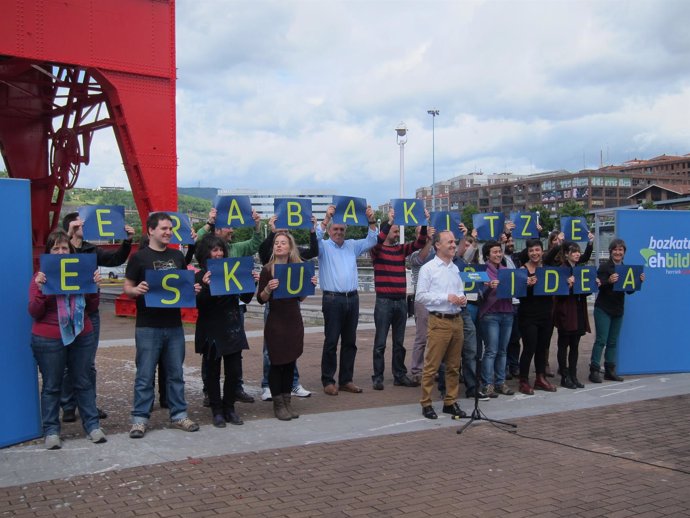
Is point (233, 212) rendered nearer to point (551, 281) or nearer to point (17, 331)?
point (17, 331)

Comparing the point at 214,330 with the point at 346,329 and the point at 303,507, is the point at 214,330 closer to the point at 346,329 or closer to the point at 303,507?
the point at 346,329

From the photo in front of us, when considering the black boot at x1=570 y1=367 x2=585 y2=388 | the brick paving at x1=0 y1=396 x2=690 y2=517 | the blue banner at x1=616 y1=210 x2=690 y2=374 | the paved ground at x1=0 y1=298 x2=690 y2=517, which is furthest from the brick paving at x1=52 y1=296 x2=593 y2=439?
the brick paving at x1=0 y1=396 x2=690 y2=517

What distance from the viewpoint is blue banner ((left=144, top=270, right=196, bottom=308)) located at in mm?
6230

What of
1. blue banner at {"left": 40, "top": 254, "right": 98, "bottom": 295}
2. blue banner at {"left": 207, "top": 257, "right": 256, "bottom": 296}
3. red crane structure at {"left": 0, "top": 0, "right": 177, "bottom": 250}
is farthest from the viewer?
red crane structure at {"left": 0, "top": 0, "right": 177, "bottom": 250}

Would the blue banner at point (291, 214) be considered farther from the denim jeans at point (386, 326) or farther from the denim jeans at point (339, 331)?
the denim jeans at point (386, 326)

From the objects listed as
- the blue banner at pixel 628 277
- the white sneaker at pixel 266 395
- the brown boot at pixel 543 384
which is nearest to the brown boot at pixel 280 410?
the white sneaker at pixel 266 395

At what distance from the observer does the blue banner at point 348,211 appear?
8195 mm

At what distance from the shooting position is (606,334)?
375 inches

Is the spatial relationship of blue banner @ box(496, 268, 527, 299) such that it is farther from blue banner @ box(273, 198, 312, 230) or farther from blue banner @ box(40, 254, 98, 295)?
blue banner @ box(40, 254, 98, 295)

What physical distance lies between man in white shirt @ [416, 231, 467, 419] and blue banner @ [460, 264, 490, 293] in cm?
17

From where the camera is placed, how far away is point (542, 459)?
5.88 meters

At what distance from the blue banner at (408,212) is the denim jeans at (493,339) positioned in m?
1.49

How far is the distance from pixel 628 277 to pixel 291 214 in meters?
5.01

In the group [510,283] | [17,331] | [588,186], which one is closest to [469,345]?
[510,283]
